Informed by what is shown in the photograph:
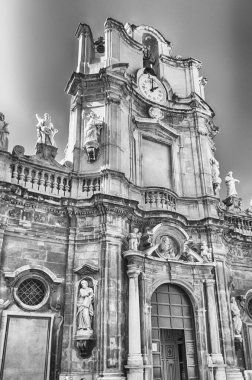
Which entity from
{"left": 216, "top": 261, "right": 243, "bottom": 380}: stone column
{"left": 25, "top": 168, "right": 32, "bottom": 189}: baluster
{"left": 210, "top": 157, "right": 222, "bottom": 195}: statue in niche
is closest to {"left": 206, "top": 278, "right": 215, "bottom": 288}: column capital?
{"left": 216, "top": 261, "right": 243, "bottom": 380}: stone column

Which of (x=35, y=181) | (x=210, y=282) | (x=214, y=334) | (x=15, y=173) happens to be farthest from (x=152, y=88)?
(x=214, y=334)

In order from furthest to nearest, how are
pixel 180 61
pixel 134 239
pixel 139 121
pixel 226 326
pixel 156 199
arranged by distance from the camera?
pixel 180 61, pixel 139 121, pixel 156 199, pixel 226 326, pixel 134 239

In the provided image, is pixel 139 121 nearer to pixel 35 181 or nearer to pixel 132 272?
pixel 35 181

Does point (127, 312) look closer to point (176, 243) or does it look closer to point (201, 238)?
point (176, 243)

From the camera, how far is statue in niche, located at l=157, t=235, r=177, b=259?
46.2ft

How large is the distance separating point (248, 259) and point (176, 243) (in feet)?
14.5

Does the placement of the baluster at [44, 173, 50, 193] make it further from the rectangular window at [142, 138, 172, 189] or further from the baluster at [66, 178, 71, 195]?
the rectangular window at [142, 138, 172, 189]

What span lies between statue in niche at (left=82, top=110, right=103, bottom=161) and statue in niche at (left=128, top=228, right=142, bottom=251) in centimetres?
314

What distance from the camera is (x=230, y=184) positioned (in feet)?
62.6

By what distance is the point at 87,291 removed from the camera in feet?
39.9

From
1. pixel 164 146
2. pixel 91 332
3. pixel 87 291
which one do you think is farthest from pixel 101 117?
pixel 91 332

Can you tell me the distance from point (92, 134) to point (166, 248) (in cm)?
493

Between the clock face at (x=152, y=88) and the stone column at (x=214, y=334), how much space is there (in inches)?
338

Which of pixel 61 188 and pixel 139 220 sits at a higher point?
pixel 61 188
